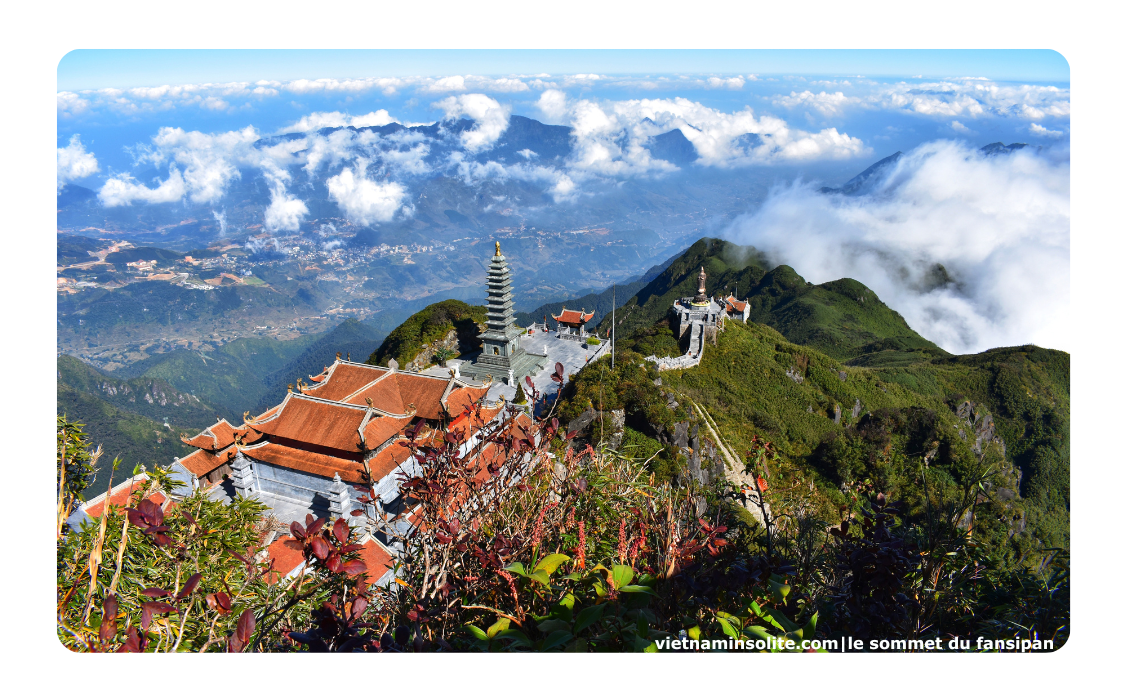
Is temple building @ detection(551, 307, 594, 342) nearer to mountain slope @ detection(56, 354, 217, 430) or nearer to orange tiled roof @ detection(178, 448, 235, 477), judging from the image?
orange tiled roof @ detection(178, 448, 235, 477)

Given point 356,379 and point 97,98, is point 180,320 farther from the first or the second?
point 97,98

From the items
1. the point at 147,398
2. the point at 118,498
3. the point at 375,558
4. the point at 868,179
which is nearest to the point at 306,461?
the point at 118,498

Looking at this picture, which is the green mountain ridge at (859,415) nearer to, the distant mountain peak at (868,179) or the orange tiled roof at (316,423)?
the orange tiled roof at (316,423)

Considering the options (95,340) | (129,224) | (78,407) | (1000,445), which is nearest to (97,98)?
(1000,445)

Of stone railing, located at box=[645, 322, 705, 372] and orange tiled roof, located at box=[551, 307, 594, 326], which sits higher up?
orange tiled roof, located at box=[551, 307, 594, 326]

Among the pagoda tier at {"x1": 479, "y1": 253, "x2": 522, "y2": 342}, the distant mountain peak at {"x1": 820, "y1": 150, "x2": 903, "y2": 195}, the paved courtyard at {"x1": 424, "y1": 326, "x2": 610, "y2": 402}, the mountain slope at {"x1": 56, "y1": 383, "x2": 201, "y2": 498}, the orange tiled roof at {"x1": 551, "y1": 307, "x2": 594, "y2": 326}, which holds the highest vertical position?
the distant mountain peak at {"x1": 820, "y1": 150, "x2": 903, "y2": 195}

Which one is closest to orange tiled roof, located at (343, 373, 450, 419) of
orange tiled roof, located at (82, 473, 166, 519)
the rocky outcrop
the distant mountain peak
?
orange tiled roof, located at (82, 473, 166, 519)
